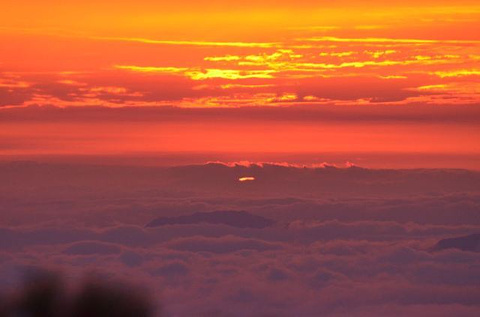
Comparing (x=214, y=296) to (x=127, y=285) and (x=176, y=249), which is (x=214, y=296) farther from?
(x=127, y=285)

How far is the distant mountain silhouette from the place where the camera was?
588 ft

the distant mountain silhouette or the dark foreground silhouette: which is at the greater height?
the dark foreground silhouette

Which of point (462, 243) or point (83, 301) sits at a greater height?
point (83, 301)

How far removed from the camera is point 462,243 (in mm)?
184250

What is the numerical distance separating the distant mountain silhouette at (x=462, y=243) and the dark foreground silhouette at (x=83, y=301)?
153m

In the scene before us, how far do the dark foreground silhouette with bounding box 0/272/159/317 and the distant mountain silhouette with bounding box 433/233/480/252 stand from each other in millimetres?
152550

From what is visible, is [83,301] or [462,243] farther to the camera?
[462,243]

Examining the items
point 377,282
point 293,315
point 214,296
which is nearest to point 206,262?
point 377,282

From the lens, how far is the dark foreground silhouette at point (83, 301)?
27.2 metres

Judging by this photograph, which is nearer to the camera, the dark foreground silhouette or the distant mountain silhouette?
the dark foreground silhouette

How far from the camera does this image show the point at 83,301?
27.6m

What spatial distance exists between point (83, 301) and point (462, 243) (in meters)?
162

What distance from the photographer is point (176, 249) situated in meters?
181

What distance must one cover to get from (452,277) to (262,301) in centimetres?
4471
